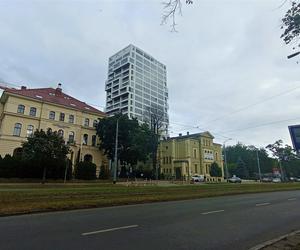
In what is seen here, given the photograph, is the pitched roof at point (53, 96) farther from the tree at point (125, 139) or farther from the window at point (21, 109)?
the tree at point (125, 139)

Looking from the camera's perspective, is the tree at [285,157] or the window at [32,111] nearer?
the window at [32,111]

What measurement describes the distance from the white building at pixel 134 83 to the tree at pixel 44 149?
3160 inches

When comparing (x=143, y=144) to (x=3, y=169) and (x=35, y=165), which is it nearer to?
(x=35, y=165)

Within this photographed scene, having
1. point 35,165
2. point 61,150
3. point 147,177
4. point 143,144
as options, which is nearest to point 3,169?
point 35,165

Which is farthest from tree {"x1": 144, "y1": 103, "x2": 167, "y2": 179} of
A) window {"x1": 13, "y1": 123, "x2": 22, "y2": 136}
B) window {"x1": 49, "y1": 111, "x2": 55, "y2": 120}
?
window {"x1": 13, "y1": 123, "x2": 22, "y2": 136}

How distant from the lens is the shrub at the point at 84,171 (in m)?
44.8

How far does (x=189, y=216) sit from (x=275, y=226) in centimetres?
288

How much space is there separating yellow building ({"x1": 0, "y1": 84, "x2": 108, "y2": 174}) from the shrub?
4537 millimetres

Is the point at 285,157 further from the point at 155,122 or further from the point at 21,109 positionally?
the point at 21,109

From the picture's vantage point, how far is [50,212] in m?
10.9

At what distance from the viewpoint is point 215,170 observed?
79.5 metres

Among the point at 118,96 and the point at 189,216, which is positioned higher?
the point at 118,96

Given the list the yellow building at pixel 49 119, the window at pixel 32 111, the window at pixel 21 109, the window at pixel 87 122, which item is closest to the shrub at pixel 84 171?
the yellow building at pixel 49 119

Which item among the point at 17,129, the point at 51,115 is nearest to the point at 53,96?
the point at 51,115
